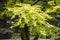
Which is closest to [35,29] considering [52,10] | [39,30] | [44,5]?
[39,30]

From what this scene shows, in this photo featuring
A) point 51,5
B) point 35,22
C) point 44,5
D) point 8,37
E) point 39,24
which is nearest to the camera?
point 35,22

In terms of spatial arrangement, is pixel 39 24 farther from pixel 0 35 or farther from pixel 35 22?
pixel 0 35

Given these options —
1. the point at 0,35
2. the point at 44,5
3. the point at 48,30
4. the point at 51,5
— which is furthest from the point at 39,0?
the point at 0,35

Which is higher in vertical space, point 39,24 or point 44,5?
point 44,5

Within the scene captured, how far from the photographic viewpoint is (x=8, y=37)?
6.77m

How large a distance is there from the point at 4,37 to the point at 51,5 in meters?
4.45

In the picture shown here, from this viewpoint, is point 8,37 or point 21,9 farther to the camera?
point 8,37

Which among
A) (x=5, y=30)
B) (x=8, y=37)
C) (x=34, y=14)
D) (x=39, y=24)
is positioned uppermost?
(x=34, y=14)

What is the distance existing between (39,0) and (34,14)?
0.94 metres

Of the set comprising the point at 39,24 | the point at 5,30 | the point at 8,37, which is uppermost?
the point at 39,24

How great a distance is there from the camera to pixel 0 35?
6574 mm

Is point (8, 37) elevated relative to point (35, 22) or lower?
lower

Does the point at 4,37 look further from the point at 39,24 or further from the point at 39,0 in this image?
the point at 39,24

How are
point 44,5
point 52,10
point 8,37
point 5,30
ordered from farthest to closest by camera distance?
point 8,37 < point 5,30 < point 44,5 < point 52,10
